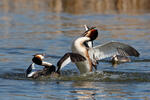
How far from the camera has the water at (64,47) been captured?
30.9ft

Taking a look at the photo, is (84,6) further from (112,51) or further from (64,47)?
(112,51)

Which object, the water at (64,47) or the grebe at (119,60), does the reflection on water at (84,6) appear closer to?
the water at (64,47)

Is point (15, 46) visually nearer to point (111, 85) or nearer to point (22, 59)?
point (22, 59)

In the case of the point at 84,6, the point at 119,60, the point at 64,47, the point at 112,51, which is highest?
the point at 84,6

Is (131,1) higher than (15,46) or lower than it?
higher

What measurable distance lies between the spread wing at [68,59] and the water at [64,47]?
15.4 inches

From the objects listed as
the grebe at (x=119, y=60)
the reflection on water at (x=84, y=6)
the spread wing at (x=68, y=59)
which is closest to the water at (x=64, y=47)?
the reflection on water at (x=84, y=6)

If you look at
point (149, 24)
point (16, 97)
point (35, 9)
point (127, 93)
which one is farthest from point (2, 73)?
point (35, 9)

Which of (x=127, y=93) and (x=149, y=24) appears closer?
(x=127, y=93)

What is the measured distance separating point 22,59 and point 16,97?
4.63 m

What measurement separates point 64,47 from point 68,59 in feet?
16.2

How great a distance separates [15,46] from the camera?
606 inches

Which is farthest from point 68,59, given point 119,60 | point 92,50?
point 119,60

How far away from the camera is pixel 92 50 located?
11414mm
